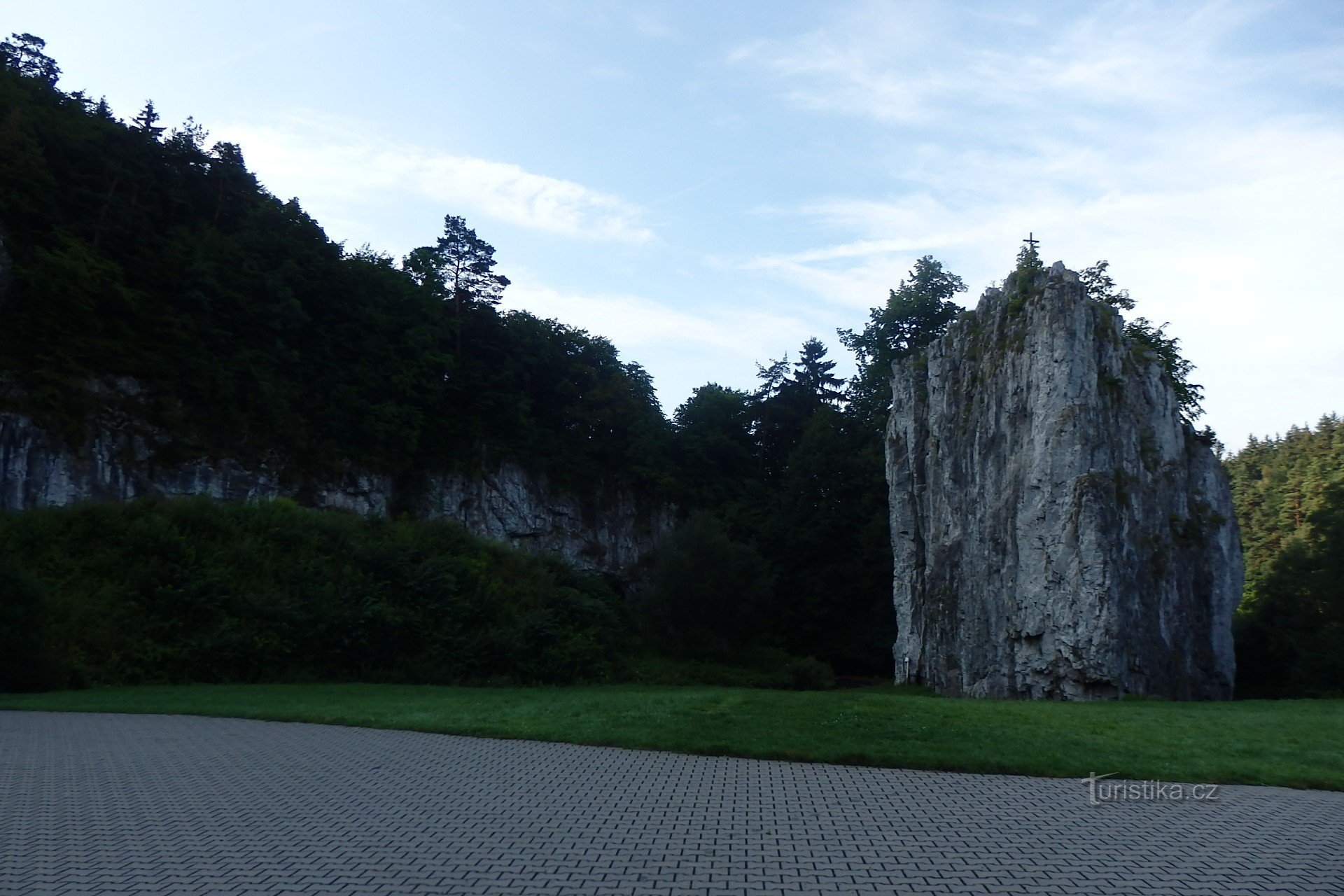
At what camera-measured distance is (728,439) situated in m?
56.3

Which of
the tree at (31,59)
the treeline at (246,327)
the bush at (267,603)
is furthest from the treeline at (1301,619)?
the tree at (31,59)

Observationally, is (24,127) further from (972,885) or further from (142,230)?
(972,885)

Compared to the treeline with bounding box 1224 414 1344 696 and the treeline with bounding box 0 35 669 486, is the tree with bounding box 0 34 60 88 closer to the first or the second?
the treeline with bounding box 0 35 669 486

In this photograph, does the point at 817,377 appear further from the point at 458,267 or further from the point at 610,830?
the point at 610,830

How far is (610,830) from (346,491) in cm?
3444

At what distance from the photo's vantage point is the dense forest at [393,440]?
85.3 feet

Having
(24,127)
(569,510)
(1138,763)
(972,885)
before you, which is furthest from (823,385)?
(972,885)

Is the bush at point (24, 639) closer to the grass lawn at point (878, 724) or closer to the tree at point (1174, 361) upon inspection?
the grass lawn at point (878, 724)

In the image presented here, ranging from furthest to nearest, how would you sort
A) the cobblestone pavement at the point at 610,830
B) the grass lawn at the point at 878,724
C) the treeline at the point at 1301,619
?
1. the treeline at the point at 1301,619
2. the grass lawn at the point at 878,724
3. the cobblestone pavement at the point at 610,830

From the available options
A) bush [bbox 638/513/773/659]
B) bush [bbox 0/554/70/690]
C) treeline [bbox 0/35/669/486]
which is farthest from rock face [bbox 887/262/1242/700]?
treeline [bbox 0/35/669/486]

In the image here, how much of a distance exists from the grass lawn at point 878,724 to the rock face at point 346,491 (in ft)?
41.5

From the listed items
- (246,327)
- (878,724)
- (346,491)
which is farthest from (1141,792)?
(246,327)

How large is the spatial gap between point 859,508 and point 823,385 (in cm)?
1696

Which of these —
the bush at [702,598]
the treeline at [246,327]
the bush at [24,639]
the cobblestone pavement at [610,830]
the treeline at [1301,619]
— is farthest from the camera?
the bush at [702,598]
